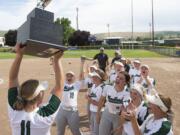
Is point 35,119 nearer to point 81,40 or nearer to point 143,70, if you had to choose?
point 143,70

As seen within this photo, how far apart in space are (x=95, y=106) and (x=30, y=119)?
549 centimetres

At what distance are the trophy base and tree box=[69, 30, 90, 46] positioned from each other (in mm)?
93935

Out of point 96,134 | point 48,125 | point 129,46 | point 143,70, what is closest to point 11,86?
point 48,125

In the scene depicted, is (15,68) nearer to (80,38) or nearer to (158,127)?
(158,127)

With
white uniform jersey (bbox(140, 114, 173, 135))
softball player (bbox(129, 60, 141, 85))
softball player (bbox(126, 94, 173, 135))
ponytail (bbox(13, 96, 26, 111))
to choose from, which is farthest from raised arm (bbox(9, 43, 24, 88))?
softball player (bbox(129, 60, 141, 85))

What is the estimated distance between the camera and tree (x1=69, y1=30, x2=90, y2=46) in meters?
98.4

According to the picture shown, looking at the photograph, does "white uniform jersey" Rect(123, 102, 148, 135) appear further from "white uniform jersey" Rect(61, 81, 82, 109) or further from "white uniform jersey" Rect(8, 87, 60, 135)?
"white uniform jersey" Rect(61, 81, 82, 109)

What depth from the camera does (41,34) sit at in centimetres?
404

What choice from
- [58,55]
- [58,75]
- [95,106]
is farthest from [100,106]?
[58,55]

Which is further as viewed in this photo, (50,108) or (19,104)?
(50,108)

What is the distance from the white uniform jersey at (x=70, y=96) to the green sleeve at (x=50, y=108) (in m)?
5.15

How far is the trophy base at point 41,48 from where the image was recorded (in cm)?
399

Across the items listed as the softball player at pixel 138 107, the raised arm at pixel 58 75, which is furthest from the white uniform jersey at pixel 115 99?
the raised arm at pixel 58 75

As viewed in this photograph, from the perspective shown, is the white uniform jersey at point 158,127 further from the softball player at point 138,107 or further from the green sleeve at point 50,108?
the green sleeve at point 50,108
